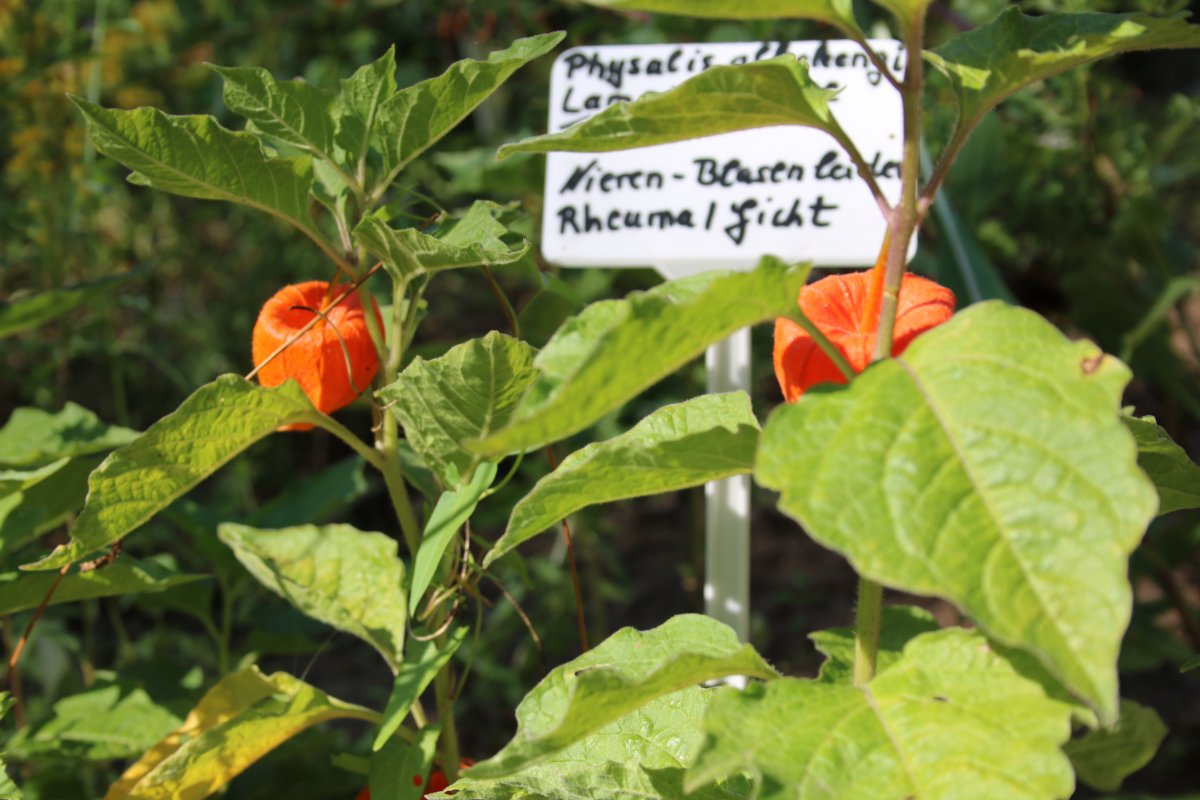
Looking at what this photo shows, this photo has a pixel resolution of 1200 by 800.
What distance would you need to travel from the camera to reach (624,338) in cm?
51

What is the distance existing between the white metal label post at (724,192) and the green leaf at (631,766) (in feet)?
1.23

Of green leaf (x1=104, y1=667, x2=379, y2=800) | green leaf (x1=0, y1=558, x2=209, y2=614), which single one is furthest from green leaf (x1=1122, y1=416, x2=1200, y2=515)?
green leaf (x1=0, y1=558, x2=209, y2=614)

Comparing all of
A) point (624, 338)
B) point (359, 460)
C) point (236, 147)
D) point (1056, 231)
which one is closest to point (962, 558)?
point (624, 338)

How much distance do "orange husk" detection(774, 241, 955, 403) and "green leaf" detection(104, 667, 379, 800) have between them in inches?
18.0

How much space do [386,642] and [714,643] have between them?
0.35 meters

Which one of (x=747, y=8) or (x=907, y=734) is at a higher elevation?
(x=747, y=8)

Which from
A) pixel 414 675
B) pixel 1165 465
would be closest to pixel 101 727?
pixel 414 675

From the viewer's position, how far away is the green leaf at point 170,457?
2.51 feet

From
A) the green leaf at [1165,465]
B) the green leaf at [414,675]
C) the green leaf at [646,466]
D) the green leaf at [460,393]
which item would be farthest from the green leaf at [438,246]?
the green leaf at [1165,465]

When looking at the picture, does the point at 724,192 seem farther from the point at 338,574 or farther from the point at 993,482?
the point at 993,482

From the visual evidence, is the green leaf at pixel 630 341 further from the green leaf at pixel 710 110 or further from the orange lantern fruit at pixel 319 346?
the orange lantern fruit at pixel 319 346

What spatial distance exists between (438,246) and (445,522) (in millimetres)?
189

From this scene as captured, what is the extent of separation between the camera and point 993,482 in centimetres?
52

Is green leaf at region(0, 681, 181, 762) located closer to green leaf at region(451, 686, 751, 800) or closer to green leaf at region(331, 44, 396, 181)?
green leaf at region(451, 686, 751, 800)
